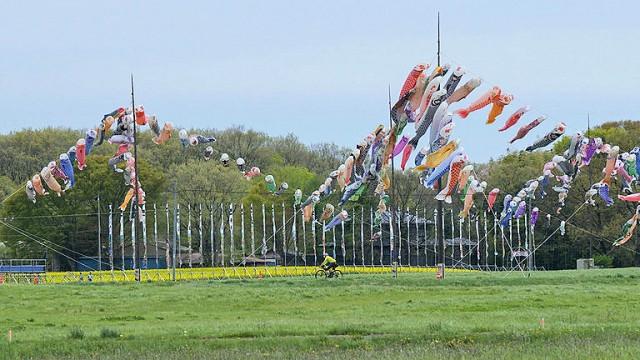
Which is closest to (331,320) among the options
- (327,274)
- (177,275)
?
(327,274)

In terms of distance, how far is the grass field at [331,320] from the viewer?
2208 centimetres

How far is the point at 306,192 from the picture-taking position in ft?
321

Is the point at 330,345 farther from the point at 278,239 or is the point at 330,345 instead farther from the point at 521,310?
the point at 278,239

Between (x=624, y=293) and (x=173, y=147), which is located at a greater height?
(x=173, y=147)

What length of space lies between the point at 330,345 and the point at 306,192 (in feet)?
244

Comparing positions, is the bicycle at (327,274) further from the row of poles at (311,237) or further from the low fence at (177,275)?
the row of poles at (311,237)

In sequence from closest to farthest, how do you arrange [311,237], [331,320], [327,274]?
[331,320] < [327,274] < [311,237]

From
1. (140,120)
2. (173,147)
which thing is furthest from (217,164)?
(140,120)

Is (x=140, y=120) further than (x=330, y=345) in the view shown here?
Yes

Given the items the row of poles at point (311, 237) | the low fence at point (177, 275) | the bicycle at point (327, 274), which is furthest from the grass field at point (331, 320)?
the row of poles at point (311, 237)

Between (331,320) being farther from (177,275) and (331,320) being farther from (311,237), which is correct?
(311,237)

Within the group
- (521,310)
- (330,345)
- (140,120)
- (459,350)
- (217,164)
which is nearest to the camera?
(459,350)

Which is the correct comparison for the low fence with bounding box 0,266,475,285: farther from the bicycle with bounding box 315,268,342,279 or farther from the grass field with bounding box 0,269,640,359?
the grass field with bounding box 0,269,640,359

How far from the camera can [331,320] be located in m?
30.5
